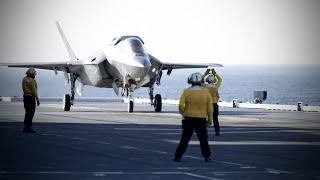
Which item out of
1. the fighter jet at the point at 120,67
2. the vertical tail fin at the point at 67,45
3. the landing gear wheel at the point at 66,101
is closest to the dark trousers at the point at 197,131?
the fighter jet at the point at 120,67

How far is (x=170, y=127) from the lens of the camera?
3089cm

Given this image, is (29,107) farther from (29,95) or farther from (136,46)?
(136,46)

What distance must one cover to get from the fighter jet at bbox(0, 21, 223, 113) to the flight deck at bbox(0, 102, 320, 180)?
37.4 ft

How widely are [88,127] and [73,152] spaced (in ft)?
34.7

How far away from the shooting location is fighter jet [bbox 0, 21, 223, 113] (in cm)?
4209

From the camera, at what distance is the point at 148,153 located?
19625 millimetres

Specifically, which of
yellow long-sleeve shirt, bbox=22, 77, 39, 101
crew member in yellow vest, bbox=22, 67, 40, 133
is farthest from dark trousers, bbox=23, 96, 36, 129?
yellow long-sleeve shirt, bbox=22, 77, 39, 101

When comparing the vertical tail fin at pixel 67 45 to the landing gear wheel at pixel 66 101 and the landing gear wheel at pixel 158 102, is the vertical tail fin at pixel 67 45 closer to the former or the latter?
the landing gear wheel at pixel 66 101

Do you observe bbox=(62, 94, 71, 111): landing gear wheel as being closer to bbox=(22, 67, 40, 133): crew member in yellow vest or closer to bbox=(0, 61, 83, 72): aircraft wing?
bbox=(0, 61, 83, 72): aircraft wing

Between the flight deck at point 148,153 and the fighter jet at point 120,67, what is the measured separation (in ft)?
37.4

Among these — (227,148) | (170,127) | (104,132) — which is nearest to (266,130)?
(170,127)

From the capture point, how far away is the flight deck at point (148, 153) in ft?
50.9

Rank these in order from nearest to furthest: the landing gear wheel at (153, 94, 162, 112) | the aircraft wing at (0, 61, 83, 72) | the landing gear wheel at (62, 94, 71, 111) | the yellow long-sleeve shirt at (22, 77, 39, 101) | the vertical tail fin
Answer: the yellow long-sleeve shirt at (22, 77, 39, 101)
the landing gear wheel at (62, 94, 71, 111)
the landing gear wheel at (153, 94, 162, 112)
the aircraft wing at (0, 61, 83, 72)
the vertical tail fin

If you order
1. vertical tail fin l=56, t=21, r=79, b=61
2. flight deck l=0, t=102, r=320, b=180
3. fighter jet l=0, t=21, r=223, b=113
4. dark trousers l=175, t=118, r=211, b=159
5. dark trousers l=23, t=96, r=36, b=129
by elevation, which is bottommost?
flight deck l=0, t=102, r=320, b=180
